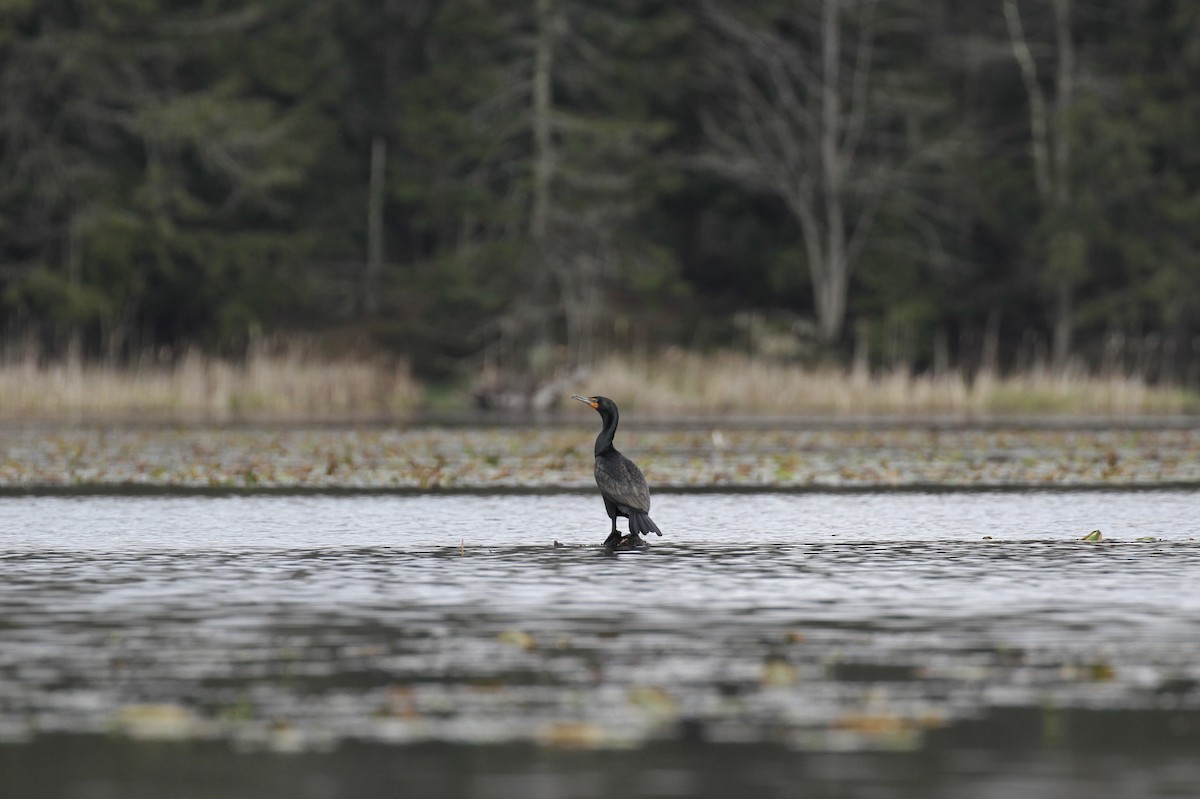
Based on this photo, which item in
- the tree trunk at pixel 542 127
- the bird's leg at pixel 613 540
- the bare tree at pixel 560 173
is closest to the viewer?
the bird's leg at pixel 613 540

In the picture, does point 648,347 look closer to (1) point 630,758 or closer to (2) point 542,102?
(2) point 542,102

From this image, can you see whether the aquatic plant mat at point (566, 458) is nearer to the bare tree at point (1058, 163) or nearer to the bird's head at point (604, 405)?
the bird's head at point (604, 405)

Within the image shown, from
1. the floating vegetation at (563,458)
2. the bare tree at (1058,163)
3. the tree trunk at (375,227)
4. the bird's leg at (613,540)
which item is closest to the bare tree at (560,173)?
the tree trunk at (375,227)

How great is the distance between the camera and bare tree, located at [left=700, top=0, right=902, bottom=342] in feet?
187

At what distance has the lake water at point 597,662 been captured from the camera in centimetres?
699

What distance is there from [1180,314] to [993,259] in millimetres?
7382

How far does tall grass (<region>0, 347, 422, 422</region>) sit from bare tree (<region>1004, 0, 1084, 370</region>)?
61.9 feet

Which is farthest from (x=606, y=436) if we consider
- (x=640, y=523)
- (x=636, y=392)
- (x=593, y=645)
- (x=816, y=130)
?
(x=816, y=130)

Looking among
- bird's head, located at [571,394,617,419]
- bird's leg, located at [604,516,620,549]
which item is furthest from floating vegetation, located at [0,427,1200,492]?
bird's leg, located at [604,516,620,549]

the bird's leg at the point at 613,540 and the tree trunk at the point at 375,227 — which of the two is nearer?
the bird's leg at the point at 613,540

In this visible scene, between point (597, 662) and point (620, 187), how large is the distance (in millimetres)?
46760

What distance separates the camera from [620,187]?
182ft

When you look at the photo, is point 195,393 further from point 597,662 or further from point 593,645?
point 597,662

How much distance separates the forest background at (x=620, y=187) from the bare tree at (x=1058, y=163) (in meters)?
0.10
